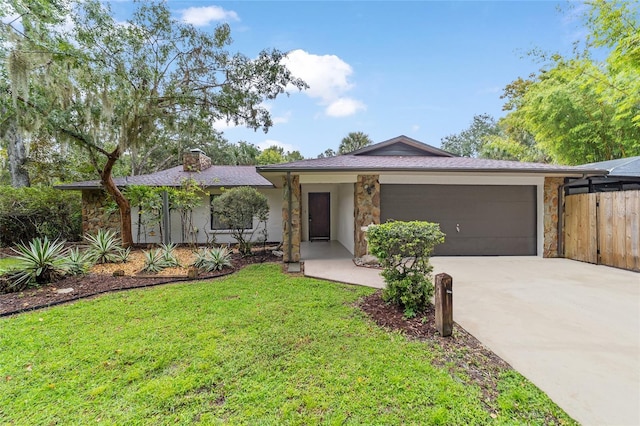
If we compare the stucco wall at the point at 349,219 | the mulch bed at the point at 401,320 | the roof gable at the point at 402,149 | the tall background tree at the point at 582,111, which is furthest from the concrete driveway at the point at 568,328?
the tall background tree at the point at 582,111

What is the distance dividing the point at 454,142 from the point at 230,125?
36.9 meters

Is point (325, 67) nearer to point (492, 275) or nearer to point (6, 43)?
point (6, 43)

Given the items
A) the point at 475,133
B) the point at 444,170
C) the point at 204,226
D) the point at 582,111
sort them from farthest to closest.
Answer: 1. the point at 475,133
2. the point at 582,111
3. the point at 204,226
4. the point at 444,170

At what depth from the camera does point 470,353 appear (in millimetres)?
2809

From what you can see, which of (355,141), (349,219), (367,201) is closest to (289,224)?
(367,201)

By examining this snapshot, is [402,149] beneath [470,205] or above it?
above

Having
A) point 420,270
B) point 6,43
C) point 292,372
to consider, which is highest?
point 6,43

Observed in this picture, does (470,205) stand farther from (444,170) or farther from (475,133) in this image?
(475,133)

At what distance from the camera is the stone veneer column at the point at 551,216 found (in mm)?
7543

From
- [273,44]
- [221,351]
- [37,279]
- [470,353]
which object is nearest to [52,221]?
[37,279]

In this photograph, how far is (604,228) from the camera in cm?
645

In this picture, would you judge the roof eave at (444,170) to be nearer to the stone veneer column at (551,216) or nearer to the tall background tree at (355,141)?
the stone veneer column at (551,216)

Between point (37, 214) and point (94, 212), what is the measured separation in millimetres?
1990

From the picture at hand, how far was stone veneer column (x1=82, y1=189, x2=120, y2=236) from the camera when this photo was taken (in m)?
9.48
